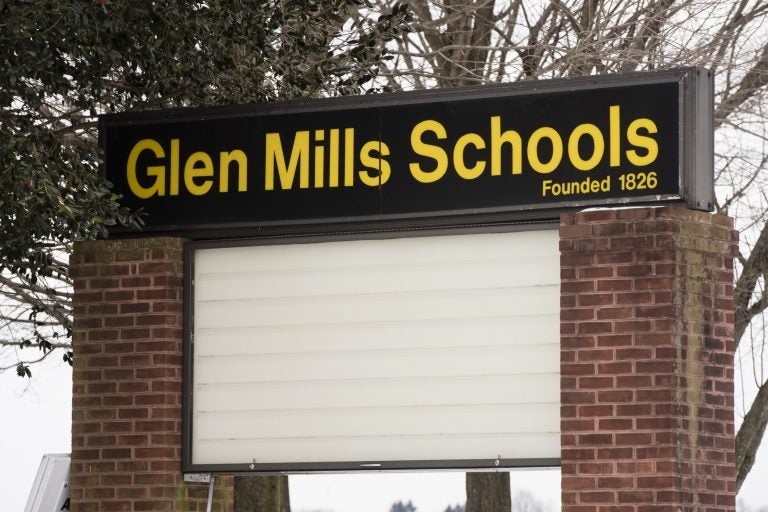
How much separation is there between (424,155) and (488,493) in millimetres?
10228

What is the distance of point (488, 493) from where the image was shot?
19.7 meters

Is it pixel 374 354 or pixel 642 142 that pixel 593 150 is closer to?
pixel 642 142

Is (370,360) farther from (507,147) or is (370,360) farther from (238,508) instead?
(238,508)

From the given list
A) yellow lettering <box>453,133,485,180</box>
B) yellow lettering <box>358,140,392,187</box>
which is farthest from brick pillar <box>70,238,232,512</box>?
yellow lettering <box>453,133,485,180</box>

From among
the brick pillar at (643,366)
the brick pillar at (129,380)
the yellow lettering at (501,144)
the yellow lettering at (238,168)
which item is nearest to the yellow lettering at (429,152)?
the yellow lettering at (501,144)

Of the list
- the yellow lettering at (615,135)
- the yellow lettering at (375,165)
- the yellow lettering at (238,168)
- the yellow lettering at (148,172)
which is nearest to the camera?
the yellow lettering at (615,135)

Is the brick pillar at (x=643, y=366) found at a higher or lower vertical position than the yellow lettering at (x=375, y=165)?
lower

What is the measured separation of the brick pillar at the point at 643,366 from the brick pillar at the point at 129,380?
2843mm

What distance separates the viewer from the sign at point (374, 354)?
32.1 ft

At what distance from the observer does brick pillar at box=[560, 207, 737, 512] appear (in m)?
9.25

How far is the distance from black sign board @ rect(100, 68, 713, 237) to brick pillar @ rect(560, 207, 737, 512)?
0.27 metres

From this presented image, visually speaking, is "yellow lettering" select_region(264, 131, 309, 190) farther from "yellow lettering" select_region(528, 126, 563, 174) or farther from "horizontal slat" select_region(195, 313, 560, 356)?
"yellow lettering" select_region(528, 126, 563, 174)

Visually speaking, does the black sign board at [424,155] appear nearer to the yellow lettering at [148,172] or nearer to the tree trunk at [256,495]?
the yellow lettering at [148,172]

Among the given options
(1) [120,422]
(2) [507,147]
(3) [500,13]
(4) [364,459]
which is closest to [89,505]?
(1) [120,422]
